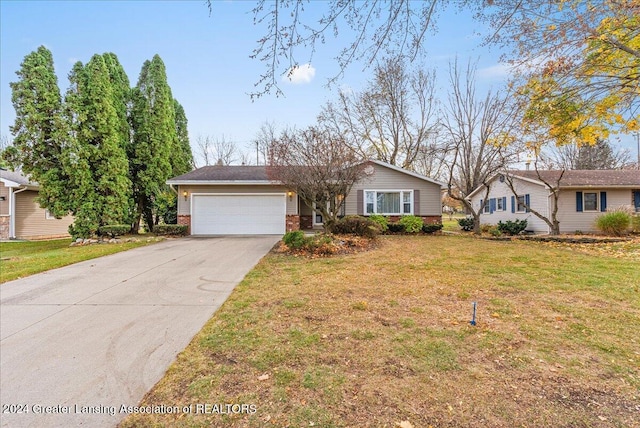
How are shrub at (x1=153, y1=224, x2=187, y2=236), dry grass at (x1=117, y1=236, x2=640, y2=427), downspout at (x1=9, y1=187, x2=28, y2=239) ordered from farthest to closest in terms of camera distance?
downspout at (x1=9, y1=187, x2=28, y2=239)
shrub at (x1=153, y1=224, x2=187, y2=236)
dry grass at (x1=117, y1=236, x2=640, y2=427)

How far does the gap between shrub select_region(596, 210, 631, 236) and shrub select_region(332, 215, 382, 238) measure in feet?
35.2

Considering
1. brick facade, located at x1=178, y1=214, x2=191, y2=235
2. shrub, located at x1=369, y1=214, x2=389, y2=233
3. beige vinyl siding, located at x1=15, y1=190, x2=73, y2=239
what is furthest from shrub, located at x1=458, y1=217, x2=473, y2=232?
beige vinyl siding, located at x1=15, y1=190, x2=73, y2=239

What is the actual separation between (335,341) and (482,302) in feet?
8.34

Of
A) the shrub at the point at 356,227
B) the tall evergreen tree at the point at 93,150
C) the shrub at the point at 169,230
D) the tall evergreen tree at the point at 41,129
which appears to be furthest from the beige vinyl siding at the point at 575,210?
the tall evergreen tree at the point at 41,129

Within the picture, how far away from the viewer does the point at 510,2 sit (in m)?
3.75

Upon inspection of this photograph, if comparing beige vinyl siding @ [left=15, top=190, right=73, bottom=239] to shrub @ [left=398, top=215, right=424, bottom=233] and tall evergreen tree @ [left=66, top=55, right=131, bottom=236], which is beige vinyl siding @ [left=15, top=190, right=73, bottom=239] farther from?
shrub @ [left=398, top=215, right=424, bottom=233]

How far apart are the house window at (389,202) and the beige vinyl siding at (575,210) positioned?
785cm

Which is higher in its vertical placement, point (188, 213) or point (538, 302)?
point (188, 213)

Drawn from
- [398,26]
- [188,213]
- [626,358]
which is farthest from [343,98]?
[626,358]

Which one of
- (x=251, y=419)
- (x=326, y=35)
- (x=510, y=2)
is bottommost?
(x=251, y=419)

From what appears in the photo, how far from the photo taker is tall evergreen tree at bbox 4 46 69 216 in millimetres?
11344

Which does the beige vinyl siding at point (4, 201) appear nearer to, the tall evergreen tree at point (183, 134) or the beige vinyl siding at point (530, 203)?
the tall evergreen tree at point (183, 134)

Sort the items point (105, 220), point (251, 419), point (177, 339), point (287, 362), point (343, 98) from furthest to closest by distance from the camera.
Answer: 1. point (343, 98)
2. point (105, 220)
3. point (177, 339)
4. point (287, 362)
5. point (251, 419)

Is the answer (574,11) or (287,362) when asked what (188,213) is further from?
(574,11)
